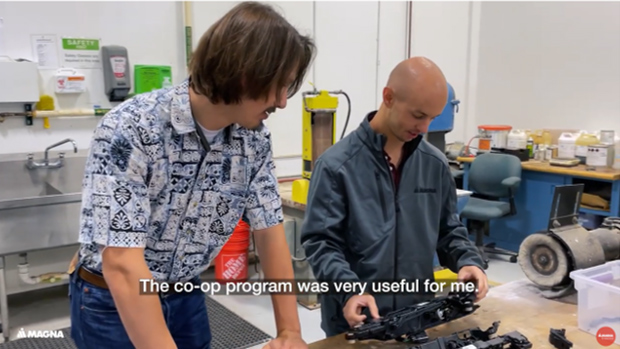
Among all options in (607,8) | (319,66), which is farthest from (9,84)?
(607,8)

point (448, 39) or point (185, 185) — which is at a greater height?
point (448, 39)

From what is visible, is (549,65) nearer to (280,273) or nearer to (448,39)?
(448,39)

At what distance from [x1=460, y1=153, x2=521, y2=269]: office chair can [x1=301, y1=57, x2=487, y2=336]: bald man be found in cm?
255

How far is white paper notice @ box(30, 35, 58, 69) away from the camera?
3.01 meters

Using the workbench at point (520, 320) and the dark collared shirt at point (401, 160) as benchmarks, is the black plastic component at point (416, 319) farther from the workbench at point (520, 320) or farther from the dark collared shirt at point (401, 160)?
the dark collared shirt at point (401, 160)

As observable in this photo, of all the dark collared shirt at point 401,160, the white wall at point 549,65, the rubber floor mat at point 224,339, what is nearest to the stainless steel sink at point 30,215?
the rubber floor mat at point 224,339

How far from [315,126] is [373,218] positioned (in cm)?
155

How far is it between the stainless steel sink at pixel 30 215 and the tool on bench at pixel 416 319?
2.00 m

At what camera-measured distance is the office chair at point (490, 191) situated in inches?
150

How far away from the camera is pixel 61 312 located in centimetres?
304

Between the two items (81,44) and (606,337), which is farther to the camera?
(81,44)

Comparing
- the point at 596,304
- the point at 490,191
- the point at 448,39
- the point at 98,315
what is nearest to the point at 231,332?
the point at 98,315

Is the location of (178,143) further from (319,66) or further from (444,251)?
(319,66)

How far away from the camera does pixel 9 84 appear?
2.84 metres
